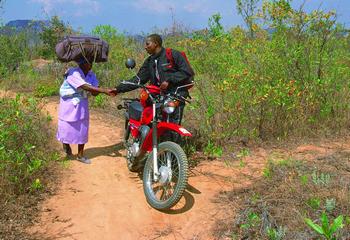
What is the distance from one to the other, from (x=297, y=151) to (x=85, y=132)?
3.19 m

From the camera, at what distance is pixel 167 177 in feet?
15.2

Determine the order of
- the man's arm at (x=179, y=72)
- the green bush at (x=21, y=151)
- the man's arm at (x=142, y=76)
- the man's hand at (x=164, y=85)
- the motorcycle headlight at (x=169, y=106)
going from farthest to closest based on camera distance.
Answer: the man's arm at (x=142, y=76) < the man's arm at (x=179, y=72) < the man's hand at (x=164, y=85) < the motorcycle headlight at (x=169, y=106) < the green bush at (x=21, y=151)

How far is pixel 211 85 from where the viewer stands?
7.41 meters

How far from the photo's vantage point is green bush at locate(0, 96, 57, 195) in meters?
4.68

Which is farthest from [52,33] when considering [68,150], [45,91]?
[68,150]

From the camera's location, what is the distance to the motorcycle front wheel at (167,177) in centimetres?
436

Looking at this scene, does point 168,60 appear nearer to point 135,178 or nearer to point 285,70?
point 135,178

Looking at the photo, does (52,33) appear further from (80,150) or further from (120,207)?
(120,207)

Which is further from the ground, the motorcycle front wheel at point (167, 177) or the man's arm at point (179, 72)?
the man's arm at point (179, 72)

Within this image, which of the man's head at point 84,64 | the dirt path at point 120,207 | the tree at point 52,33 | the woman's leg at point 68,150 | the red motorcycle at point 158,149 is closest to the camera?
the dirt path at point 120,207

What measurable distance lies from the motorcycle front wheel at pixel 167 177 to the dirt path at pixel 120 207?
14 cm

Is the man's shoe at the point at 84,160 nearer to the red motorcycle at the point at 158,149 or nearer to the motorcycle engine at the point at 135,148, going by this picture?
the red motorcycle at the point at 158,149

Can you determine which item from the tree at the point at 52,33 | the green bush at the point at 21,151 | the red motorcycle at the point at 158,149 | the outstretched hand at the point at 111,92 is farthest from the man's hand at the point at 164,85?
the tree at the point at 52,33

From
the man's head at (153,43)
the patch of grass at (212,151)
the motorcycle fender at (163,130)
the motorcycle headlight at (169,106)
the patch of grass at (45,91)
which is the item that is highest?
the man's head at (153,43)
